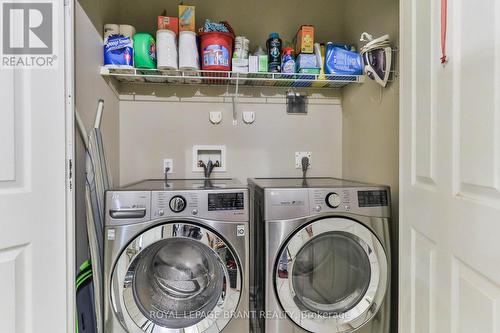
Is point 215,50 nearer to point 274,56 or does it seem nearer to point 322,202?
point 274,56

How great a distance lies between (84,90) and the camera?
138cm

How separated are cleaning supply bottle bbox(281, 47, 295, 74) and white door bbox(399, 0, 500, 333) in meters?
0.77

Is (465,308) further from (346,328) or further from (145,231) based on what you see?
(145,231)

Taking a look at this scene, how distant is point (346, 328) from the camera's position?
4.51ft

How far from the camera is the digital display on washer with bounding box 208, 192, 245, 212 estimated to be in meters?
1.34

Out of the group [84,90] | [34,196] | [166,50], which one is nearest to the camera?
[34,196]

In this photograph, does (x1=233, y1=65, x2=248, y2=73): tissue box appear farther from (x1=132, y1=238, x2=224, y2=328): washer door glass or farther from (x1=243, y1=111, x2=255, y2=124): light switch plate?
(x1=132, y1=238, x2=224, y2=328): washer door glass

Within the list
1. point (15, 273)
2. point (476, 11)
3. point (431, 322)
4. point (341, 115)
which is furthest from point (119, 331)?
point (341, 115)

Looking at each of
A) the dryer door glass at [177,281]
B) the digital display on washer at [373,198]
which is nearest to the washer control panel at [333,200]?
the digital display on washer at [373,198]

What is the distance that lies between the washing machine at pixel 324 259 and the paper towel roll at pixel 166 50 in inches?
35.0

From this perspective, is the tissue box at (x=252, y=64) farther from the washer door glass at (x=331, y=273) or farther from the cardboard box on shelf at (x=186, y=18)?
the washer door glass at (x=331, y=273)

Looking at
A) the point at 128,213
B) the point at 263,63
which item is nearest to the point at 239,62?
the point at 263,63

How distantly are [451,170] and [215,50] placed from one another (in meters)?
1.32

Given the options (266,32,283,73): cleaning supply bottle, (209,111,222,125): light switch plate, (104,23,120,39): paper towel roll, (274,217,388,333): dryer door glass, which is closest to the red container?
(266,32,283,73): cleaning supply bottle
